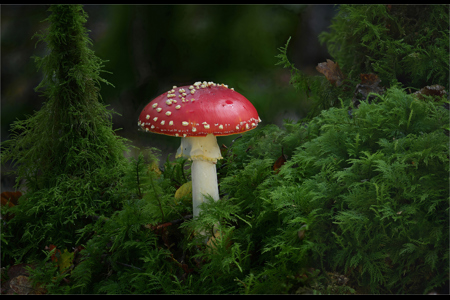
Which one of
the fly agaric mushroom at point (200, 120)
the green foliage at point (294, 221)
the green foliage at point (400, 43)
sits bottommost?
the green foliage at point (294, 221)

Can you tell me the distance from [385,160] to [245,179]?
796 millimetres

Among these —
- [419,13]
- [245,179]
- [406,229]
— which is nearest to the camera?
[406,229]

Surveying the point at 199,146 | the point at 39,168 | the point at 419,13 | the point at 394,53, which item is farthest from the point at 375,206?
the point at 39,168

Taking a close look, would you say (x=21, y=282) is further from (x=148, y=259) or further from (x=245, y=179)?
(x=245, y=179)

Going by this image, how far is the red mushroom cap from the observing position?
1.86 meters

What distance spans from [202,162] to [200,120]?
1.23 feet

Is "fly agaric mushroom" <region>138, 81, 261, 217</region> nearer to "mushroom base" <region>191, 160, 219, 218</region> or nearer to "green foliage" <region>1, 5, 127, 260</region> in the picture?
"mushroom base" <region>191, 160, 219, 218</region>

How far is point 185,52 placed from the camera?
287cm

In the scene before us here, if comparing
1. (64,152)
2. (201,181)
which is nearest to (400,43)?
(201,181)

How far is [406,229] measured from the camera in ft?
5.06

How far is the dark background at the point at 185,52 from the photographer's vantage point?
266cm

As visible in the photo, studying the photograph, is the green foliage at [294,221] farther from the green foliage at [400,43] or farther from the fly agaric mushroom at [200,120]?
the green foliage at [400,43]

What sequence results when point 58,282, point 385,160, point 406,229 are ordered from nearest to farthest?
point 406,229 < point 385,160 < point 58,282

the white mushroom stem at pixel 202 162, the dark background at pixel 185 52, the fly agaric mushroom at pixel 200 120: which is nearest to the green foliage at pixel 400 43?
the dark background at pixel 185 52
